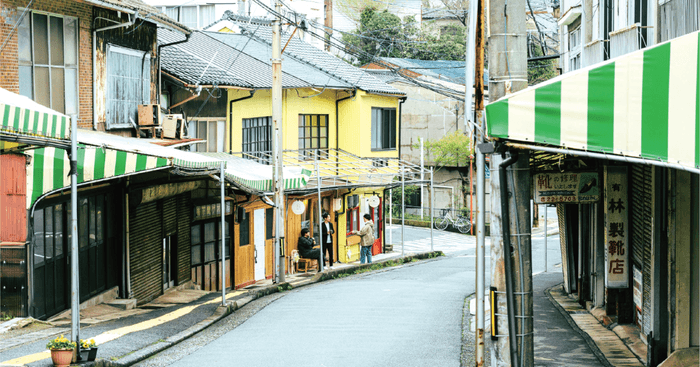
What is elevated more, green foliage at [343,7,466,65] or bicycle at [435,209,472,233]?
green foliage at [343,7,466,65]

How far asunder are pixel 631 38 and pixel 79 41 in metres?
10.9

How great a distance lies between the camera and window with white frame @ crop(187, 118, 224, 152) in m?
25.5

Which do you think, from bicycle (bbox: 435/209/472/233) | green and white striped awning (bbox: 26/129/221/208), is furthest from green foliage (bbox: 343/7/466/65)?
green and white striped awning (bbox: 26/129/221/208)

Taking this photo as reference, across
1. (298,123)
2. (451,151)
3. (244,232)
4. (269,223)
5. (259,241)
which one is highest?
(298,123)

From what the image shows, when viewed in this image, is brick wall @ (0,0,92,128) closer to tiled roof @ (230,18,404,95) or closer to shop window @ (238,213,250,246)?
shop window @ (238,213,250,246)

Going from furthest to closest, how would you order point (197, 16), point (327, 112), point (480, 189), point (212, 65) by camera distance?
1. point (197, 16)
2. point (327, 112)
3. point (212, 65)
4. point (480, 189)

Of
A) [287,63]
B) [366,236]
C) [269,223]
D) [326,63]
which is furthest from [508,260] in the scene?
[326,63]

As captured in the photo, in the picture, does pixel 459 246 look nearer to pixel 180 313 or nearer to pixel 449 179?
pixel 449 179

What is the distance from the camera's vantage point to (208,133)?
26.1 metres

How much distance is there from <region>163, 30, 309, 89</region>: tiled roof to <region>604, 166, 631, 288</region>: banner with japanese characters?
43.6ft

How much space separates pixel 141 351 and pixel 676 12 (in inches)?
358

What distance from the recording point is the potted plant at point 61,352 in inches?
343

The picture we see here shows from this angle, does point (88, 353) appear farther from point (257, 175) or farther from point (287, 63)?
point (287, 63)

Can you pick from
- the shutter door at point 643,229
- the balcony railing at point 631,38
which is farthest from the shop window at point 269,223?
the balcony railing at point 631,38
